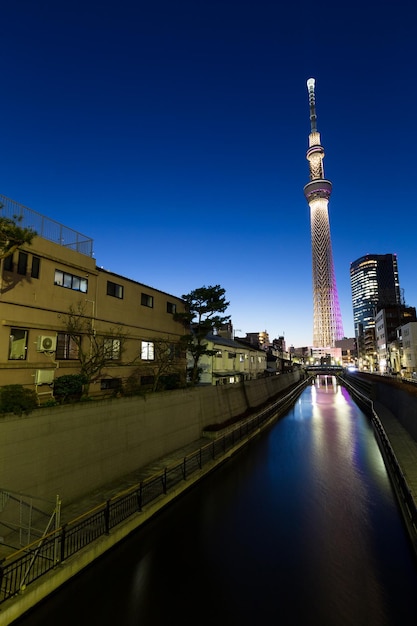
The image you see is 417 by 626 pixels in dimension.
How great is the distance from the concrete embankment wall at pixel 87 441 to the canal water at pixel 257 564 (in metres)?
3.08

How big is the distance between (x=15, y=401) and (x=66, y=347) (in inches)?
238

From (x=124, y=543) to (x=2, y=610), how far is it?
453cm

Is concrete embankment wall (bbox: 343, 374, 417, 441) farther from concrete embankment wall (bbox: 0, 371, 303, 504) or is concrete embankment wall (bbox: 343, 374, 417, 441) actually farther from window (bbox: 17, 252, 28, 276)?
window (bbox: 17, 252, 28, 276)

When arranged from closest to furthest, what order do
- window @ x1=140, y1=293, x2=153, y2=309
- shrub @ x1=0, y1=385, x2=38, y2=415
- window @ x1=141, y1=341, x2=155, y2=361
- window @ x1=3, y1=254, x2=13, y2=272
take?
shrub @ x1=0, y1=385, x2=38, y2=415
window @ x1=3, y1=254, x2=13, y2=272
window @ x1=141, y1=341, x2=155, y2=361
window @ x1=140, y1=293, x2=153, y2=309

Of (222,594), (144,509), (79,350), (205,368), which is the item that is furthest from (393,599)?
(205,368)

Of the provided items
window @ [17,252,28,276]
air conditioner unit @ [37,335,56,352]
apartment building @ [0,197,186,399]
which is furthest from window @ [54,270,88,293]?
air conditioner unit @ [37,335,56,352]

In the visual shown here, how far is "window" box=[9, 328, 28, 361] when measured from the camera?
566 inches

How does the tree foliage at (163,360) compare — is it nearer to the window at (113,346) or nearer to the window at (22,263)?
the window at (113,346)

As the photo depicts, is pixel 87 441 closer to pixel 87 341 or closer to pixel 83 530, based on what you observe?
pixel 83 530

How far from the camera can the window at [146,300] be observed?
81.0 ft

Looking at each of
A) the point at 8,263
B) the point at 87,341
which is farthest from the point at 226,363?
the point at 8,263

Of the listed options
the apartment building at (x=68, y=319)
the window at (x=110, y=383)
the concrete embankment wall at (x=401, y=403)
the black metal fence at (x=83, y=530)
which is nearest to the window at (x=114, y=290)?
the apartment building at (x=68, y=319)

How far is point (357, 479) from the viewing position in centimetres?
2091

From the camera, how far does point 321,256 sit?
187625 mm
